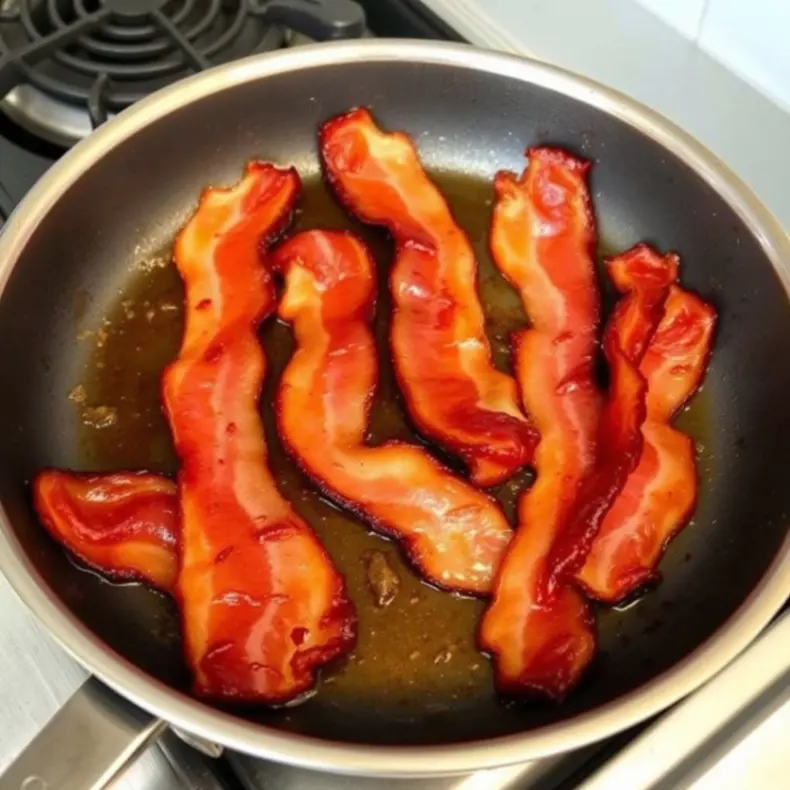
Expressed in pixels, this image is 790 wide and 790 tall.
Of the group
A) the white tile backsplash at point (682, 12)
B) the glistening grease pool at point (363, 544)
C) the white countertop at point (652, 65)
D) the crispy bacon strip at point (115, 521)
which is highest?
the white tile backsplash at point (682, 12)

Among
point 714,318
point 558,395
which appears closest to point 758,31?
point 714,318

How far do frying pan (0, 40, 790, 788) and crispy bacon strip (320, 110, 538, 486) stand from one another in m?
0.03

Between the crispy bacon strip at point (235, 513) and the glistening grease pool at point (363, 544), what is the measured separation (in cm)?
3

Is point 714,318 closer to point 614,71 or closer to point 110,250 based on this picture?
point 614,71

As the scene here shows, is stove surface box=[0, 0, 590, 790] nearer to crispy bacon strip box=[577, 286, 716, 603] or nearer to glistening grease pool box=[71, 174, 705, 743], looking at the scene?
glistening grease pool box=[71, 174, 705, 743]

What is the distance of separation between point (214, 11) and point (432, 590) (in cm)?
62

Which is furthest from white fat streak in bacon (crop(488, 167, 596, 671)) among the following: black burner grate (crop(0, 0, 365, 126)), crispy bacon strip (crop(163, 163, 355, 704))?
black burner grate (crop(0, 0, 365, 126))

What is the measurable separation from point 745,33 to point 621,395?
394mm

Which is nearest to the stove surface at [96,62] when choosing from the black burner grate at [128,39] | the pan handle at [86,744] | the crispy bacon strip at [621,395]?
the black burner grate at [128,39]

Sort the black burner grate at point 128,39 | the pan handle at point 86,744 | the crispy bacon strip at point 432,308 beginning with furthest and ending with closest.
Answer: the black burner grate at point 128,39, the crispy bacon strip at point 432,308, the pan handle at point 86,744

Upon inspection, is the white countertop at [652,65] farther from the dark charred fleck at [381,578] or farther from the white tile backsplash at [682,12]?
the dark charred fleck at [381,578]

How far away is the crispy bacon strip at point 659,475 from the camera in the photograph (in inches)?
32.2

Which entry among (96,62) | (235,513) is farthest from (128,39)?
(235,513)

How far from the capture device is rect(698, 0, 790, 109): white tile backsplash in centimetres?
95
